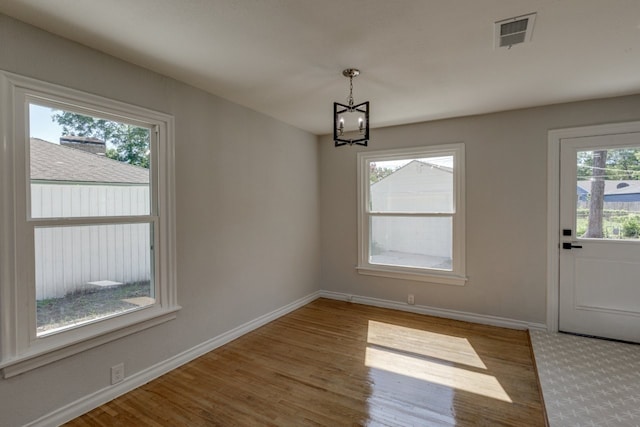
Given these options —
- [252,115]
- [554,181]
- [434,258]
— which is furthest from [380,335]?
[252,115]

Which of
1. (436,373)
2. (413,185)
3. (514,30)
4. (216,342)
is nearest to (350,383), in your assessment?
(436,373)

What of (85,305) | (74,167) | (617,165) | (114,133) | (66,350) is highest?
(114,133)

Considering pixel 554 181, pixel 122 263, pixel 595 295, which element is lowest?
pixel 595 295

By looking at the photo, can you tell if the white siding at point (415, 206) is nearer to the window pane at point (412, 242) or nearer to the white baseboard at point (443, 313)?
the window pane at point (412, 242)

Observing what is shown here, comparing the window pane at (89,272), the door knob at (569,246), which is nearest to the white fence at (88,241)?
the window pane at (89,272)

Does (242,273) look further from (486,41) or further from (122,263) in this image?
(486,41)

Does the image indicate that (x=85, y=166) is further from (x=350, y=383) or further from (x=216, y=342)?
(x=350, y=383)

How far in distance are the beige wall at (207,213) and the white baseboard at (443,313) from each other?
0.63 meters

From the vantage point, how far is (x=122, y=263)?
2.52 meters

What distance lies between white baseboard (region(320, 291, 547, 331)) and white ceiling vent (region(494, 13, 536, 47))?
302cm

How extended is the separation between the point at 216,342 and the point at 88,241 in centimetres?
158

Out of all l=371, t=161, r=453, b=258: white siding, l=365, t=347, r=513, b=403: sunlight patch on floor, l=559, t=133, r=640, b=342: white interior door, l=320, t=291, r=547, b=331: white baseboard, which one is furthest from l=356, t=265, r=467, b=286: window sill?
l=365, t=347, r=513, b=403: sunlight patch on floor

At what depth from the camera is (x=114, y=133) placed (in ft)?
8.18

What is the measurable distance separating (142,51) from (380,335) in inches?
134
